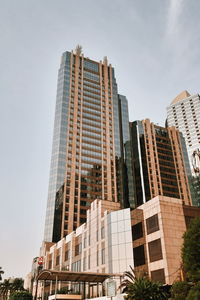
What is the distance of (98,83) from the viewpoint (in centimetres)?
15938

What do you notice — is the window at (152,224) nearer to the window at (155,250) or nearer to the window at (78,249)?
the window at (155,250)

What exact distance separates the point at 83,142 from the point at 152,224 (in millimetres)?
90384

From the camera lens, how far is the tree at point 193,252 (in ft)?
93.7

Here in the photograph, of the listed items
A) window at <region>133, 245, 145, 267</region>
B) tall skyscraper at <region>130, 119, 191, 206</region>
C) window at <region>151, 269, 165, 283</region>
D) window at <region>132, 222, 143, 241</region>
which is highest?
tall skyscraper at <region>130, 119, 191, 206</region>

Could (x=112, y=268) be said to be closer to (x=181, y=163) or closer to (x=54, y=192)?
(x=54, y=192)

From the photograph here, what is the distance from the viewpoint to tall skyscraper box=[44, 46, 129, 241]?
392ft

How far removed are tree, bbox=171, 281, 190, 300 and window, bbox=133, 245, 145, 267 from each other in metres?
20.4

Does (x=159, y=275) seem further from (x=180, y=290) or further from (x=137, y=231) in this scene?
(x=180, y=290)

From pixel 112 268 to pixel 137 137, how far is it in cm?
9824

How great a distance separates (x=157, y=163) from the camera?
455ft

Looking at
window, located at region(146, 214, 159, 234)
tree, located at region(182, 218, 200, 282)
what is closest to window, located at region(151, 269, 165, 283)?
window, located at region(146, 214, 159, 234)

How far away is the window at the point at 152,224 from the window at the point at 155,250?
210cm

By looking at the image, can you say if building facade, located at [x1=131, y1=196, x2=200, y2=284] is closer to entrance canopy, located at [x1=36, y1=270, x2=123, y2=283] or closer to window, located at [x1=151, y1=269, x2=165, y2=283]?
window, located at [x1=151, y1=269, x2=165, y2=283]

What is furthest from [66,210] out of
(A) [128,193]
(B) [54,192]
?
(A) [128,193]
